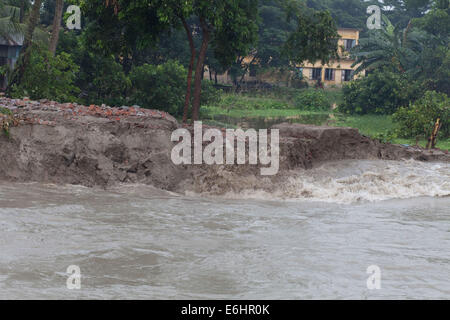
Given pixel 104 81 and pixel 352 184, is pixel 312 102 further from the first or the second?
pixel 352 184

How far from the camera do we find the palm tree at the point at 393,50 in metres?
31.7

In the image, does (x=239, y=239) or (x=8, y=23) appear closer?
(x=239, y=239)

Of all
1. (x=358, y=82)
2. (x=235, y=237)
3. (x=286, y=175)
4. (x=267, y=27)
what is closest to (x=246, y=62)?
(x=267, y=27)

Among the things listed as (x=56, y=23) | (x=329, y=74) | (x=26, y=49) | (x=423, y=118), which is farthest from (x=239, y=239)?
(x=329, y=74)

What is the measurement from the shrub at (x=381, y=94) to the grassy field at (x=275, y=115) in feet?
2.72

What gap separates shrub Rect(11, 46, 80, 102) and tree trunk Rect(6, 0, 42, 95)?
0.14m

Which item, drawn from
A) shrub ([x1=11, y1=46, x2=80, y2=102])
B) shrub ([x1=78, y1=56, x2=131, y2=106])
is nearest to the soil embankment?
shrub ([x1=11, y1=46, x2=80, y2=102])

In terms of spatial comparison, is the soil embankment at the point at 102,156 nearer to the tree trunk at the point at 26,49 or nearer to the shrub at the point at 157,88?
the tree trunk at the point at 26,49

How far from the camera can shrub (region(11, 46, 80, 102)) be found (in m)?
17.0

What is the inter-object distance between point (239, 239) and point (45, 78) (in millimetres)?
11596

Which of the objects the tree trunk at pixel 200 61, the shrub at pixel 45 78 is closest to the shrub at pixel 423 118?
the tree trunk at pixel 200 61

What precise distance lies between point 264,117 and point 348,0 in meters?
28.6

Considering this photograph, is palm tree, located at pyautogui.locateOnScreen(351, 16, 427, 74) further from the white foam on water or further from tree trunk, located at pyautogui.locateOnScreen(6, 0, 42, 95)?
the white foam on water

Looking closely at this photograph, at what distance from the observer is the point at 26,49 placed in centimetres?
1673
